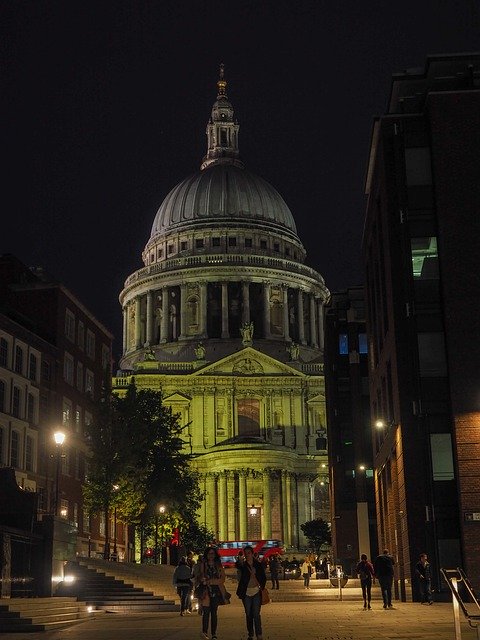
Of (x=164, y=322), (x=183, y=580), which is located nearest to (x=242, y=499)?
(x=164, y=322)

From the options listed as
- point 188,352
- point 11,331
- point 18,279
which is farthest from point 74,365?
point 188,352

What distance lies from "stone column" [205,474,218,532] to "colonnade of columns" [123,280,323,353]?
101 ft

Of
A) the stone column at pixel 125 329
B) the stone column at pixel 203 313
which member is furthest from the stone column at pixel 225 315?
the stone column at pixel 125 329

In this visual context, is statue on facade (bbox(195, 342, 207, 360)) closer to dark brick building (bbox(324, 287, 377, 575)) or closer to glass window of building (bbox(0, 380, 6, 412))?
dark brick building (bbox(324, 287, 377, 575))

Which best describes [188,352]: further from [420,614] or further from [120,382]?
[420,614]

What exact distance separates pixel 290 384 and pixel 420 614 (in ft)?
321

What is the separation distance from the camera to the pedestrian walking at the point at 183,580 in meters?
35.7

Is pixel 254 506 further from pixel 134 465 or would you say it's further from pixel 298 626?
pixel 298 626

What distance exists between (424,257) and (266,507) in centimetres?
7821

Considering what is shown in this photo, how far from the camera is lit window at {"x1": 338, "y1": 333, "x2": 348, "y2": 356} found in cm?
7875

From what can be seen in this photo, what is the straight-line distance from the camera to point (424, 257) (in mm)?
45188

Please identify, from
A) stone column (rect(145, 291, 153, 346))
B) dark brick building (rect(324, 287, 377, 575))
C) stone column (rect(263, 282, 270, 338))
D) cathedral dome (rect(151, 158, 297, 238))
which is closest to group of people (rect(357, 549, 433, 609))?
dark brick building (rect(324, 287, 377, 575))

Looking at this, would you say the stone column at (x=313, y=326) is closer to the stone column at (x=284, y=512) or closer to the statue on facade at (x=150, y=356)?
the statue on facade at (x=150, y=356)

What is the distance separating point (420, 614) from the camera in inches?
1286
